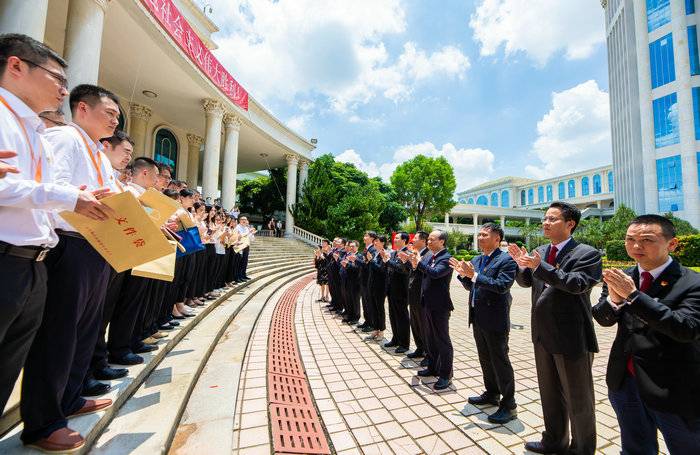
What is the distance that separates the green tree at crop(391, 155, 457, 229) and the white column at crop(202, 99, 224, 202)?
22.4 metres

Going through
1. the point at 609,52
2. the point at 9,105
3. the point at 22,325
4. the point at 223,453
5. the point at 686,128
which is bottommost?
the point at 223,453

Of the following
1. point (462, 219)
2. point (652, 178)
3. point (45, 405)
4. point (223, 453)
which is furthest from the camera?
point (462, 219)

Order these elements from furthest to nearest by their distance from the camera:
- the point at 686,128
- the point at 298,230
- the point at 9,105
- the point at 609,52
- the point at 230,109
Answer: the point at 609,52 < the point at 686,128 < the point at 298,230 < the point at 230,109 < the point at 9,105

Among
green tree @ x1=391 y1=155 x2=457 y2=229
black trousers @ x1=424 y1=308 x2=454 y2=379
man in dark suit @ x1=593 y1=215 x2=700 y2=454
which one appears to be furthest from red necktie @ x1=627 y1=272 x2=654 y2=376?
green tree @ x1=391 y1=155 x2=457 y2=229

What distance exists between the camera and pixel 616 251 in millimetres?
20625

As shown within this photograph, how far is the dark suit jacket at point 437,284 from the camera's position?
3.83 metres

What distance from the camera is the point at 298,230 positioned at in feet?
73.1

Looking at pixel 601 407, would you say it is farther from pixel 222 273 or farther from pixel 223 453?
pixel 222 273

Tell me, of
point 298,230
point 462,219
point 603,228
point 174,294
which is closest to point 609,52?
point 603,228

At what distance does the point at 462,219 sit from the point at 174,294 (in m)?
59.0

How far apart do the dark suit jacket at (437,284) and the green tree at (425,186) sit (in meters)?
30.1

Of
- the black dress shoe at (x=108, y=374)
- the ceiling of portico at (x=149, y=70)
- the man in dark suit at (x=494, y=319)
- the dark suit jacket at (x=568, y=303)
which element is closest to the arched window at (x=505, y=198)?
the ceiling of portico at (x=149, y=70)

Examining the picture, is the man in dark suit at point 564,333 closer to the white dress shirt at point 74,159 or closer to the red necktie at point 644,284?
the red necktie at point 644,284

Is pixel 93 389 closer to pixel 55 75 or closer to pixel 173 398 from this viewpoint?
pixel 173 398
